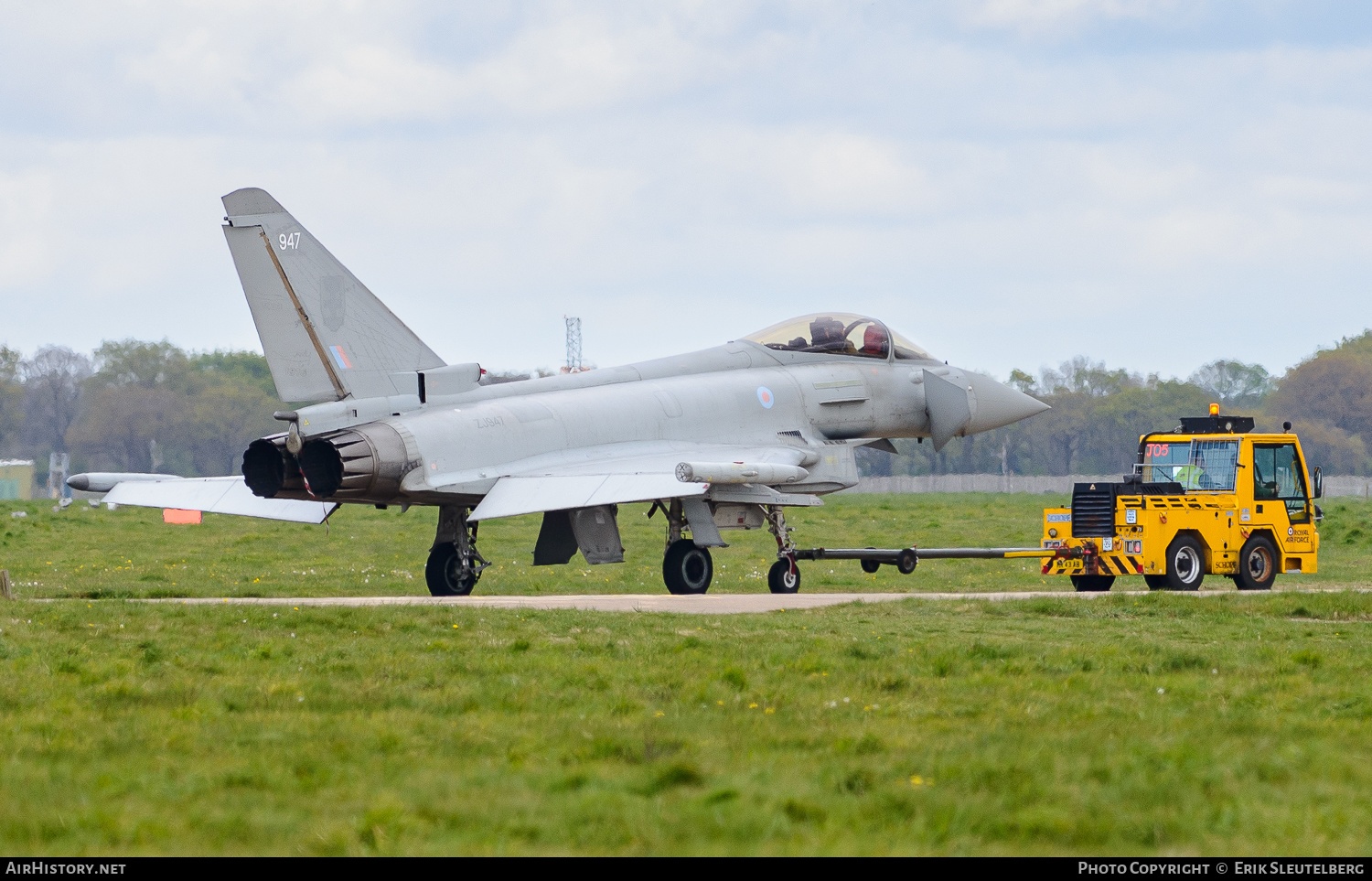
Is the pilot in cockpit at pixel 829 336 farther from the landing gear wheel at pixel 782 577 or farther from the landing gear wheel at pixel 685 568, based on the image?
the landing gear wheel at pixel 685 568

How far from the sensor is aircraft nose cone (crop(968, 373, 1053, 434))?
1001 inches

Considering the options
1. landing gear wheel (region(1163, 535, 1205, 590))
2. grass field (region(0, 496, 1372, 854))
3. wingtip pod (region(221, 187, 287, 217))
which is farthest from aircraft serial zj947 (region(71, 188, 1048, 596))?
landing gear wheel (region(1163, 535, 1205, 590))

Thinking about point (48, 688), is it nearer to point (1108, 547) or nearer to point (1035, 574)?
point (1108, 547)

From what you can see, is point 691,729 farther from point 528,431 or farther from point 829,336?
point 829,336

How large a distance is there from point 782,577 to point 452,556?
16.0 ft

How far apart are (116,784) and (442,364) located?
13891mm

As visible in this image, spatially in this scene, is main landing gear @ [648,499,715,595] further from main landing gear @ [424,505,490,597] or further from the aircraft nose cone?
the aircraft nose cone

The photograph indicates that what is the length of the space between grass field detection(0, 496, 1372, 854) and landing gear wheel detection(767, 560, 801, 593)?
468 centimetres

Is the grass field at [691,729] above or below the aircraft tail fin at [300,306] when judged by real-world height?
below

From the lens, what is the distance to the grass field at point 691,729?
605 cm

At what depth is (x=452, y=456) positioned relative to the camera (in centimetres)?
1931

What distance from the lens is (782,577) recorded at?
22.1 m

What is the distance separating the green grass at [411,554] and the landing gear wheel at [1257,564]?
2.46 meters

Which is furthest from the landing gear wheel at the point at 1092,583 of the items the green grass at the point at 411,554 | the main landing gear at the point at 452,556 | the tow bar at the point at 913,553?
the main landing gear at the point at 452,556
